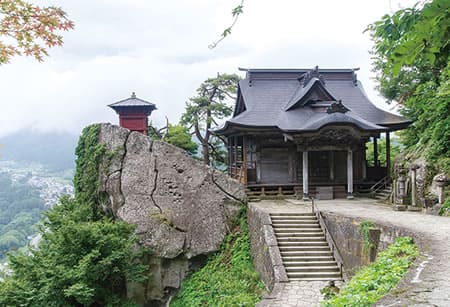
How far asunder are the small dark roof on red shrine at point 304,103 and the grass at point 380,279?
29.4 feet

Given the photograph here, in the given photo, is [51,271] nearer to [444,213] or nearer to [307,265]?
[307,265]

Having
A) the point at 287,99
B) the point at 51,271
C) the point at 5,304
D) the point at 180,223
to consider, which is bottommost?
the point at 5,304

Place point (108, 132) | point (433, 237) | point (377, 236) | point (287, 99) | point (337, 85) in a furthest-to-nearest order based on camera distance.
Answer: point (337, 85)
point (287, 99)
point (108, 132)
point (377, 236)
point (433, 237)

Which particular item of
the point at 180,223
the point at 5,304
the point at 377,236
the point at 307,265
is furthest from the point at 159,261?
the point at 377,236

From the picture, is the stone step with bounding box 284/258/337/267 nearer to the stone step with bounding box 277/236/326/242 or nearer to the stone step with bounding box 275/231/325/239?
the stone step with bounding box 277/236/326/242

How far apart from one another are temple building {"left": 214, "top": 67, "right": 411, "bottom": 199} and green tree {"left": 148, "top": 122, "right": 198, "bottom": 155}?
16.1ft

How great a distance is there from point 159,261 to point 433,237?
959 centimetres

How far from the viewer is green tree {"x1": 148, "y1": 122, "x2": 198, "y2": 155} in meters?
23.6

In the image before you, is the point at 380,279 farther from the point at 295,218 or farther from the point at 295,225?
the point at 295,218

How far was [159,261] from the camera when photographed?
45.8 ft

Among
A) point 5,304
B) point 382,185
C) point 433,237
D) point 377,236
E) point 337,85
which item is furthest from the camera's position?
point 337,85

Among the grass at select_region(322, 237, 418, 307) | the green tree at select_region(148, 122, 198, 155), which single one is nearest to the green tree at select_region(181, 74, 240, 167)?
the green tree at select_region(148, 122, 198, 155)

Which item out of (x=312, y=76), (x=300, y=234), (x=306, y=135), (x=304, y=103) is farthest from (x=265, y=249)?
(x=312, y=76)

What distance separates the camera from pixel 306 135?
15.8m
